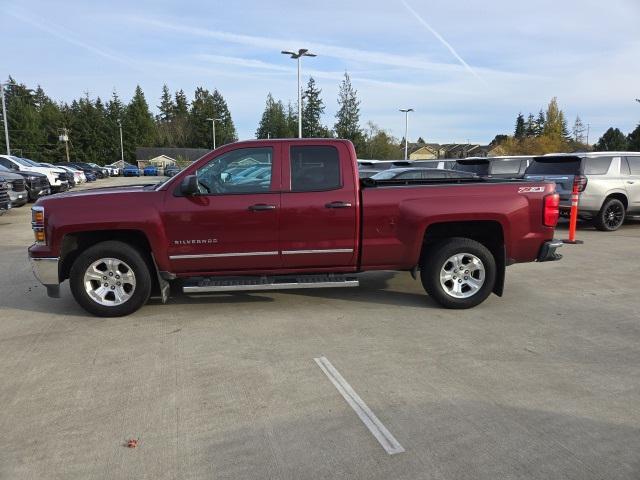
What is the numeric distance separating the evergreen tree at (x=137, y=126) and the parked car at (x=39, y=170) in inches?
3736

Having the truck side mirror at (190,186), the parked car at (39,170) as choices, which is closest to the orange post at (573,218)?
the truck side mirror at (190,186)

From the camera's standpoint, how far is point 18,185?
1608 centimetres

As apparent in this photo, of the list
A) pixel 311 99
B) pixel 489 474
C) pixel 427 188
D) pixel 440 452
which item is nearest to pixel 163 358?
pixel 440 452

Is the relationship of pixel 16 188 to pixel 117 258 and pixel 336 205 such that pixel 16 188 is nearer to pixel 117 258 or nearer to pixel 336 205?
pixel 117 258

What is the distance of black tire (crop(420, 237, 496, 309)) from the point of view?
18.8 ft

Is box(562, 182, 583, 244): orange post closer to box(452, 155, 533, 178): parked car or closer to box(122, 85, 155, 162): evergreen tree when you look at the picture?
box(452, 155, 533, 178): parked car

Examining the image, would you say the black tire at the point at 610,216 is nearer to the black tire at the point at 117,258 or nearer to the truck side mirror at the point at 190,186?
the truck side mirror at the point at 190,186

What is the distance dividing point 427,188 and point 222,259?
2.44 metres

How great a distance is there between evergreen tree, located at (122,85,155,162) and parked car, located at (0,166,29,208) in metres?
102

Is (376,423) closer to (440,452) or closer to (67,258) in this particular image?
(440,452)

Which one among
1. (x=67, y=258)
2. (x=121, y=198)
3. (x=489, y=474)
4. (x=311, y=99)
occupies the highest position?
(x=311, y=99)

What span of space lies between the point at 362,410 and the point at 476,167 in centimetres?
1394

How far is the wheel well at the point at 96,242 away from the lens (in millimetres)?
5562

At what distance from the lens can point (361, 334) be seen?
502 centimetres
